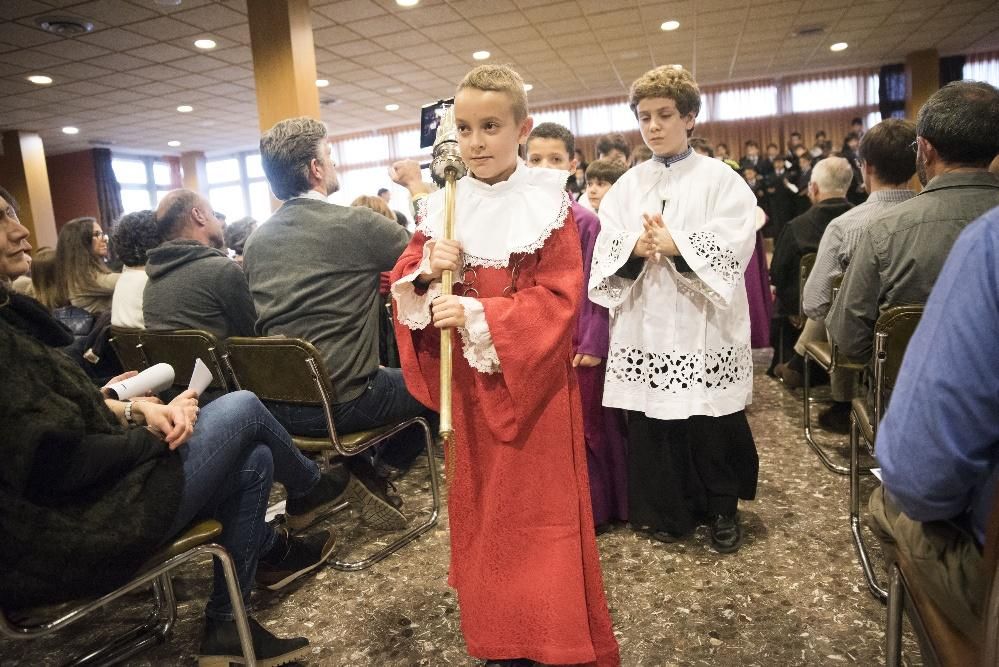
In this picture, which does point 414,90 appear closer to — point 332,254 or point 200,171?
point 200,171

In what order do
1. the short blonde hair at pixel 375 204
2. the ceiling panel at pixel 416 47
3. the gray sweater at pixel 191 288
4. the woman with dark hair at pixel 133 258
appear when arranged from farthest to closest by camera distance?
1. the ceiling panel at pixel 416 47
2. the short blonde hair at pixel 375 204
3. the woman with dark hair at pixel 133 258
4. the gray sweater at pixel 191 288

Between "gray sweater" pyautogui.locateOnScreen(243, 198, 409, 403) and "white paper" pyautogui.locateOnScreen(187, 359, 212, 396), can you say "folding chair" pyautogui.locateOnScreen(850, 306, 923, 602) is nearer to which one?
"gray sweater" pyautogui.locateOnScreen(243, 198, 409, 403)

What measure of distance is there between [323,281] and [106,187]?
13.4 metres

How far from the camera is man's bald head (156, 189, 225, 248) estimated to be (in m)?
2.73

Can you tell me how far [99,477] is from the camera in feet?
4.20

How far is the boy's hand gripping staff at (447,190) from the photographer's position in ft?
4.26

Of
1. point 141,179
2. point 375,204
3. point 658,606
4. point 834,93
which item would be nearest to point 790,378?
point 658,606

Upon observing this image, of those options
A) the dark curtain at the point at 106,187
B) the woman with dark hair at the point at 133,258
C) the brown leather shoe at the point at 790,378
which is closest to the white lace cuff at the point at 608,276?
the woman with dark hair at the point at 133,258

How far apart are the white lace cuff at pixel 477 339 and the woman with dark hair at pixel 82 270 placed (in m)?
2.80

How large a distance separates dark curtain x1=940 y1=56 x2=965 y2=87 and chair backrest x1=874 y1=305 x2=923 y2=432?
11.3m

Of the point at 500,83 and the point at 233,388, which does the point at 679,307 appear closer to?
the point at 500,83

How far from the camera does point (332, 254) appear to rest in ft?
7.42

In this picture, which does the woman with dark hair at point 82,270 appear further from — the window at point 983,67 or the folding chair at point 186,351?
the window at point 983,67

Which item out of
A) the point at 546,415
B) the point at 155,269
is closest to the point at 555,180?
the point at 546,415
